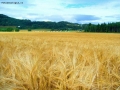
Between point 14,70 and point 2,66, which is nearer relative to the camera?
point 14,70

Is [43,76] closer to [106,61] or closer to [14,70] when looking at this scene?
[14,70]

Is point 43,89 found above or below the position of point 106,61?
below

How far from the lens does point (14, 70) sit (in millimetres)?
1646

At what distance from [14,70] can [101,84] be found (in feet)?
2.38

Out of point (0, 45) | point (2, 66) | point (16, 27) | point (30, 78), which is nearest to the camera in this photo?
point (30, 78)

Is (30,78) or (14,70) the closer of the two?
(30,78)

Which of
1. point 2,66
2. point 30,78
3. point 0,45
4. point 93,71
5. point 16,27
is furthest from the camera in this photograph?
point 16,27

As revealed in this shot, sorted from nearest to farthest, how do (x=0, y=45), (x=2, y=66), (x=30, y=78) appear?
1. (x=30, y=78)
2. (x=2, y=66)
3. (x=0, y=45)

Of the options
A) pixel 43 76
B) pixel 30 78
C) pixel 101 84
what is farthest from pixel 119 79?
pixel 30 78

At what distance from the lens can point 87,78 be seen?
1526 millimetres

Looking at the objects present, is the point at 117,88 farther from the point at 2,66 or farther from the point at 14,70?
the point at 2,66

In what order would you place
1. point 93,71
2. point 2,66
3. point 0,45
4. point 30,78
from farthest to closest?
point 0,45
point 2,66
point 93,71
point 30,78

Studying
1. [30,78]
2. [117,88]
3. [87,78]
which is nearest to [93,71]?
[87,78]

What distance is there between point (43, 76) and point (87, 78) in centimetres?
35
